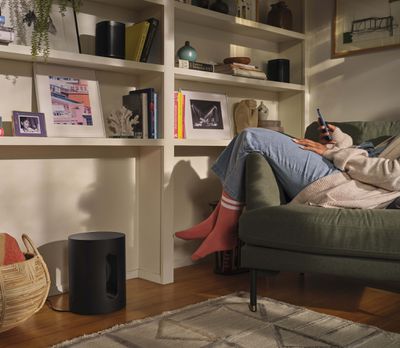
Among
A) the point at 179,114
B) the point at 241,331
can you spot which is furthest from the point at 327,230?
the point at 179,114

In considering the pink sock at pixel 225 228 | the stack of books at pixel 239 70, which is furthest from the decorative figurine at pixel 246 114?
the pink sock at pixel 225 228

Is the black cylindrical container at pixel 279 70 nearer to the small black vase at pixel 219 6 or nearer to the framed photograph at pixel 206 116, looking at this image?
the framed photograph at pixel 206 116

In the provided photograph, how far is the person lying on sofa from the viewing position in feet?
6.95

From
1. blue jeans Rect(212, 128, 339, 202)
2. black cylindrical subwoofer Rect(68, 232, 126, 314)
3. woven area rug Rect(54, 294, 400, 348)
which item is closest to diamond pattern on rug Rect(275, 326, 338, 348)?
woven area rug Rect(54, 294, 400, 348)

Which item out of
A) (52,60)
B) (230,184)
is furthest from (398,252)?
(52,60)

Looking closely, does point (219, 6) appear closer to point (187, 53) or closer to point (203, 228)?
point (187, 53)

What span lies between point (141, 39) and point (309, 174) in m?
1.09

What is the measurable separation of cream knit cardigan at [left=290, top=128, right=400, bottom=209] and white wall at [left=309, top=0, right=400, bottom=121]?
3.43 ft

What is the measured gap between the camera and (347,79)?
3309mm

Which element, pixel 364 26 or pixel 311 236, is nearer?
pixel 311 236

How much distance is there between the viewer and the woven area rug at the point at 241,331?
1.79 meters

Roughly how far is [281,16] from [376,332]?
86.7 inches

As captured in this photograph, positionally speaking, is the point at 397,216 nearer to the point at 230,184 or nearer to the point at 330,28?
the point at 230,184

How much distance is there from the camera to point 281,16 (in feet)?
11.1
